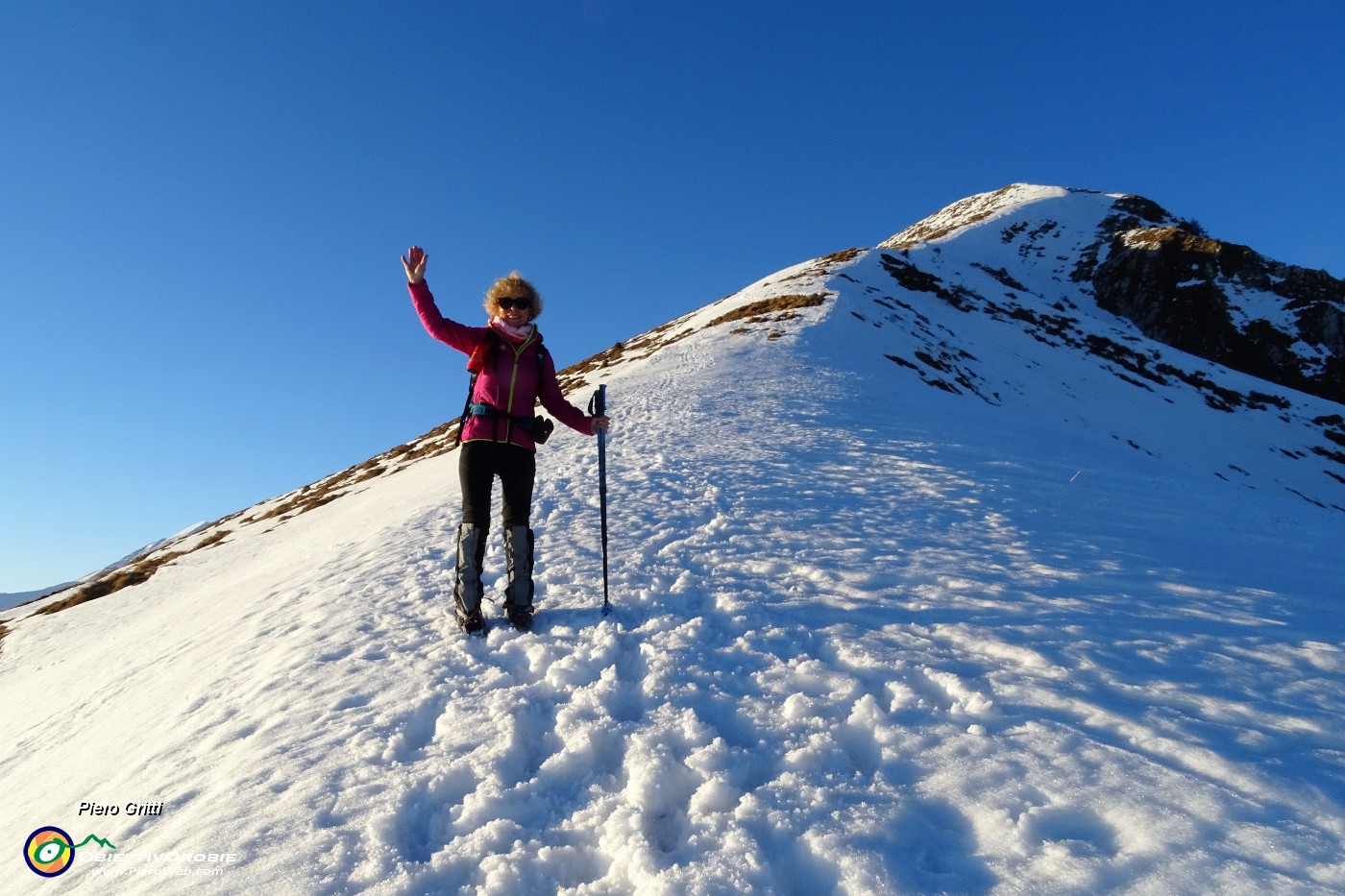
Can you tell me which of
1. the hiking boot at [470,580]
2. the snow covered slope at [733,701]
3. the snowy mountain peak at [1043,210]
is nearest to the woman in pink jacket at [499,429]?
the hiking boot at [470,580]

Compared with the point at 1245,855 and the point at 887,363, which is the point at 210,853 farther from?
the point at 887,363

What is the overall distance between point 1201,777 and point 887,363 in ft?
61.6

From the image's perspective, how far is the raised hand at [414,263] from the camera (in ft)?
17.9

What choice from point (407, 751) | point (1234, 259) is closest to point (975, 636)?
point (407, 751)

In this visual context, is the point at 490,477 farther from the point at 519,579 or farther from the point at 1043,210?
the point at 1043,210

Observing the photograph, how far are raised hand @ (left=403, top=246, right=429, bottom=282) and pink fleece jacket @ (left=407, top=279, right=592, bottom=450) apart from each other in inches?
4.3

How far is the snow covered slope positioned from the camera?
10.6ft

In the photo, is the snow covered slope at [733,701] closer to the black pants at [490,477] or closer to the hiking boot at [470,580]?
the hiking boot at [470,580]

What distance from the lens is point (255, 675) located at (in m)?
5.37

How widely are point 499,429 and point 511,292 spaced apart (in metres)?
1.20

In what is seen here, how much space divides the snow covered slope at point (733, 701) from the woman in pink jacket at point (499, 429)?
1.34 feet

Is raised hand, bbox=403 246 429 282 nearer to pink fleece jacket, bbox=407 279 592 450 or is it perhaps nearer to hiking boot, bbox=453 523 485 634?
pink fleece jacket, bbox=407 279 592 450

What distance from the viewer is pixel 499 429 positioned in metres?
5.74

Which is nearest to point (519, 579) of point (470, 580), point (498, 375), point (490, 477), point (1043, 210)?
point (470, 580)
